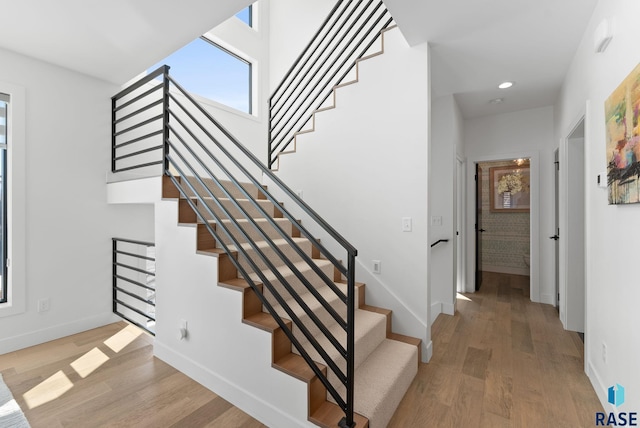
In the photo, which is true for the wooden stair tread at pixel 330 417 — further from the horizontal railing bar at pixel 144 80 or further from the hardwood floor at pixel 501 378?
the horizontal railing bar at pixel 144 80

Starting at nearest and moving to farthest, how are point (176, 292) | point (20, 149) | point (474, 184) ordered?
point (176, 292) → point (20, 149) → point (474, 184)

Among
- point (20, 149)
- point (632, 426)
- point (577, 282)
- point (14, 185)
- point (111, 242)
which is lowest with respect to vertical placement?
point (632, 426)

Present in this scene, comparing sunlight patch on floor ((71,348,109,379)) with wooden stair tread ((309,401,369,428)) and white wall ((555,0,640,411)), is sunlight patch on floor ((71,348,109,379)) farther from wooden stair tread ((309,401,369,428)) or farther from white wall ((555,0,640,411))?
white wall ((555,0,640,411))

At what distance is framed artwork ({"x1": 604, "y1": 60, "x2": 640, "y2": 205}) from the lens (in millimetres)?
1442

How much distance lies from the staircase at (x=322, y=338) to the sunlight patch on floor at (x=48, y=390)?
1353mm

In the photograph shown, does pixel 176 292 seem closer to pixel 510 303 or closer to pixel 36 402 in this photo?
pixel 36 402

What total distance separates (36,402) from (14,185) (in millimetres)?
1858

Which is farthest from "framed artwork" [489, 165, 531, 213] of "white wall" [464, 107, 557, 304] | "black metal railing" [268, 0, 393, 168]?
"black metal railing" [268, 0, 393, 168]

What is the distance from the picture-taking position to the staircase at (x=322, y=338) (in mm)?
1672

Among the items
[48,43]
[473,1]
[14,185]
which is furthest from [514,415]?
[48,43]

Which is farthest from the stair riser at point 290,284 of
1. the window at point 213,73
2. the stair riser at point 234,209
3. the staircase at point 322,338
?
the window at point 213,73

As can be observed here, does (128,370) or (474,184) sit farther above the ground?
(474,184)

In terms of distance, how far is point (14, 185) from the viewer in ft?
8.77

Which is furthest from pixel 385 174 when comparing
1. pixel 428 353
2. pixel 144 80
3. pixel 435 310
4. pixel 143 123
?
pixel 144 80
